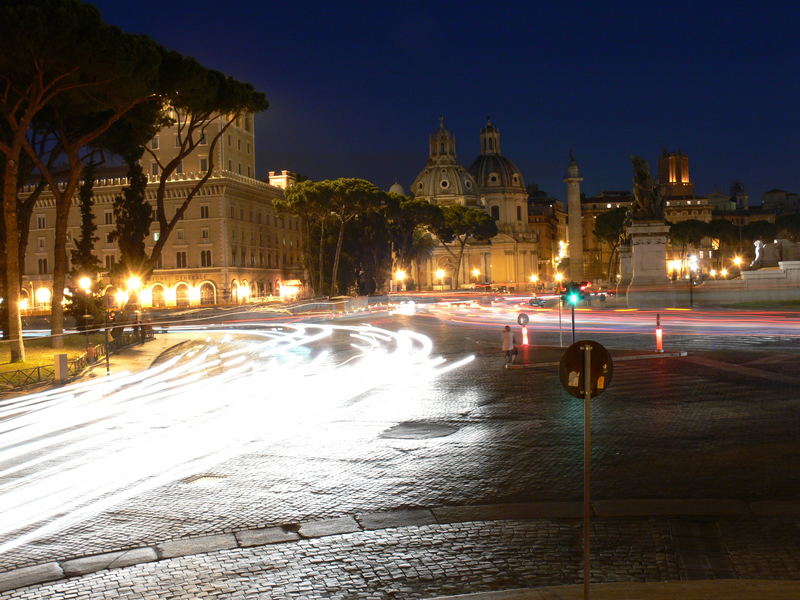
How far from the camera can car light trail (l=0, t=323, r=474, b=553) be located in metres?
9.52

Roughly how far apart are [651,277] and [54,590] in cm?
4278

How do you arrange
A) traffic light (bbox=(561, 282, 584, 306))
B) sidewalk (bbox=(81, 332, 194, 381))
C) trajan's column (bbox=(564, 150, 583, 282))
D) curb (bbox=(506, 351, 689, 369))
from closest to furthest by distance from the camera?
curb (bbox=(506, 351, 689, 369)) → traffic light (bbox=(561, 282, 584, 306)) → sidewalk (bbox=(81, 332, 194, 381)) → trajan's column (bbox=(564, 150, 583, 282))

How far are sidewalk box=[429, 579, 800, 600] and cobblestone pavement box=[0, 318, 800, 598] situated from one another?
0.23 metres

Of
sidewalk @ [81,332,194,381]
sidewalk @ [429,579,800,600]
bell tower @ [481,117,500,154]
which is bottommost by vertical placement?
sidewalk @ [429,579,800,600]

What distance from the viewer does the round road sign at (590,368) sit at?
236 inches

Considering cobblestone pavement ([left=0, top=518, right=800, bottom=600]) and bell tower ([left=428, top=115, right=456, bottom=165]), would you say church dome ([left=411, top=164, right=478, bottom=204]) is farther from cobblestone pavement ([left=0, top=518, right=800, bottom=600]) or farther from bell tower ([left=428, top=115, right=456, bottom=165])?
cobblestone pavement ([left=0, top=518, right=800, bottom=600])

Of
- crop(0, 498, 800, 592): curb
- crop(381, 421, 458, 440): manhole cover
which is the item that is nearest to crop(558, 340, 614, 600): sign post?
crop(0, 498, 800, 592): curb

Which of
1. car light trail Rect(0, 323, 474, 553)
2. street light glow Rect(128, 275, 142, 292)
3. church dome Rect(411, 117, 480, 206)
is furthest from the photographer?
church dome Rect(411, 117, 480, 206)

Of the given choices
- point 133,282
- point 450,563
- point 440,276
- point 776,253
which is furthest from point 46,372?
point 440,276

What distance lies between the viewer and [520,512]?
8.17 meters

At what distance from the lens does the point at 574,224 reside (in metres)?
110

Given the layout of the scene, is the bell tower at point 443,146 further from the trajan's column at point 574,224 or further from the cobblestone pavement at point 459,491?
the cobblestone pavement at point 459,491

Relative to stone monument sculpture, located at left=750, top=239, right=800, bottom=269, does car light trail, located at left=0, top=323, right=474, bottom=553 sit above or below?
below

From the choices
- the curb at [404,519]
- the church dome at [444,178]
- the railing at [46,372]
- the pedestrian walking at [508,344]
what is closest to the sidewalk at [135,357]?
the railing at [46,372]
